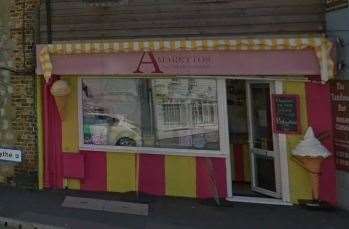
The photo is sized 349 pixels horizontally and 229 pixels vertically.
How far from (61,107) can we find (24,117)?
899mm

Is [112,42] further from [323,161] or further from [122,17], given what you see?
[323,161]

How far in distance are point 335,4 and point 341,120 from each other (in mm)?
1875

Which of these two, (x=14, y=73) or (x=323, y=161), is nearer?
(x=323, y=161)

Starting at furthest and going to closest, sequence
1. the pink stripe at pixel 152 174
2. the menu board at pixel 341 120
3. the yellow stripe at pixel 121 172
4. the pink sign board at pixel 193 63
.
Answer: the yellow stripe at pixel 121 172 → the pink stripe at pixel 152 174 → the pink sign board at pixel 193 63 → the menu board at pixel 341 120

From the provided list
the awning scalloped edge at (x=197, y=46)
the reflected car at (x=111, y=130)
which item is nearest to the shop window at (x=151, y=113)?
the reflected car at (x=111, y=130)

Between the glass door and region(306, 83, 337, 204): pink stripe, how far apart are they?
73 centimetres

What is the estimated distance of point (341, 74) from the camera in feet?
24.1

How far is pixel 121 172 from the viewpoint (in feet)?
28.7

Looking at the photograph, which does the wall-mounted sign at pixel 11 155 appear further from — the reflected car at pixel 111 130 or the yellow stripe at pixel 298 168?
the yellow stripe at pixel 298 168

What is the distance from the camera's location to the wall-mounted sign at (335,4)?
706cm

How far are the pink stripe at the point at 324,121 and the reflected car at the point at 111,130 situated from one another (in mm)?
3281

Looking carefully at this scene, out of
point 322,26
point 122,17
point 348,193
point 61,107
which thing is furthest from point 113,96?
point 348,193

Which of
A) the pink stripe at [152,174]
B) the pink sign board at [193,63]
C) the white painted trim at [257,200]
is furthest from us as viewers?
the pink stripe at [152,174]

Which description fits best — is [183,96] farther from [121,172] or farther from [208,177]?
[121,172]
